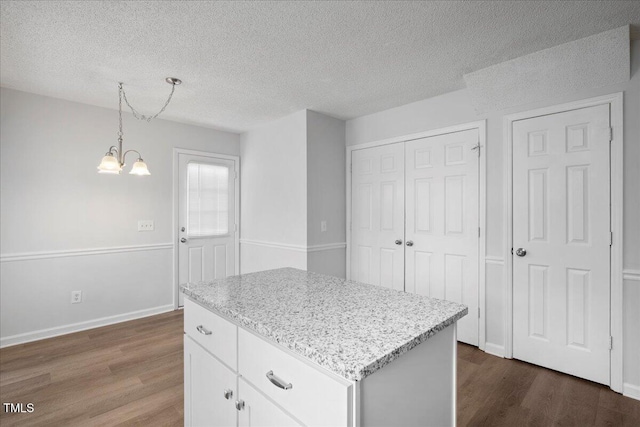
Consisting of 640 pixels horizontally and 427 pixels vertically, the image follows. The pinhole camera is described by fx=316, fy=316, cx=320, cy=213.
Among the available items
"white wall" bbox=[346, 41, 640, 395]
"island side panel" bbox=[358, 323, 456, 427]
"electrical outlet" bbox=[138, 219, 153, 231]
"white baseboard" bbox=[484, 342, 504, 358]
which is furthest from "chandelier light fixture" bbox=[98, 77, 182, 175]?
"white baseboard" bbox=[484, 342, 504, 358]

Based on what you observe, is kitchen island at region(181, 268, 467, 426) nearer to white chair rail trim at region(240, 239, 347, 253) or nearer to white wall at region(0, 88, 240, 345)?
white chair rail trim at region(240, 239, 347, 253)

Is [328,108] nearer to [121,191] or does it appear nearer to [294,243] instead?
[294,243]

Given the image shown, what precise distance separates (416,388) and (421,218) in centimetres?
242

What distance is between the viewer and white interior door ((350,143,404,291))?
353cm

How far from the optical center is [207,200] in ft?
14.6

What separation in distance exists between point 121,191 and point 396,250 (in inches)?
128

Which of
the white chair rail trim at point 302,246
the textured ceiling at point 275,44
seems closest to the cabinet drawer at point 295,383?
the textured ceiling at point 275,44

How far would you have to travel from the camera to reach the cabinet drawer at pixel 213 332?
1.30m

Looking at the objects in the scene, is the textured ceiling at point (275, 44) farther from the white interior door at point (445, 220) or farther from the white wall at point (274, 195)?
the white wall at point (274, 195)

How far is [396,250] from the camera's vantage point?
11.7 feet

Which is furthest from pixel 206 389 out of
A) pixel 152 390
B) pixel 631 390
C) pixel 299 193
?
pixel 631 390

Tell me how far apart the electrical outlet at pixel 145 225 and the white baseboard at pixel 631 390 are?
4675 millimetres

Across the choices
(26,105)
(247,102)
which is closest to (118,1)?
(247,102)

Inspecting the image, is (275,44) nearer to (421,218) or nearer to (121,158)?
(121,158)
